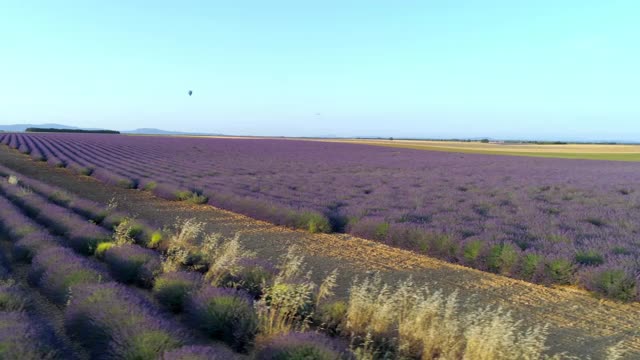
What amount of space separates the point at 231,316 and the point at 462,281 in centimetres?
391

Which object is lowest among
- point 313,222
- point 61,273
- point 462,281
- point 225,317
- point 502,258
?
point 462,281

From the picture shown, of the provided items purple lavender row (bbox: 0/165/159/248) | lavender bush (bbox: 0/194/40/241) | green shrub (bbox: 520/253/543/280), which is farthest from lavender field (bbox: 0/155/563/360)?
green shrub (bbox: 520/253/543/280)

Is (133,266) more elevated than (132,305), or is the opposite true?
(132,305)

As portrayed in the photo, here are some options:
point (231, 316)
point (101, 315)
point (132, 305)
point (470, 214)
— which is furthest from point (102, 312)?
point (470, 214)

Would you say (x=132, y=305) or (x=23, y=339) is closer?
(x=23, y=339)

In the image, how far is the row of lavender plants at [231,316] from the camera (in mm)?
3789

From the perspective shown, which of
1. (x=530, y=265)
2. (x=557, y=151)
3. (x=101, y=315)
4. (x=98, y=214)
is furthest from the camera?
(x=557, y=151)

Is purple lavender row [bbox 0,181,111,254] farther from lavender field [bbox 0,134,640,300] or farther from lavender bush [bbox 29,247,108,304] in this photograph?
lavender field [bbox 0,134,640,300]

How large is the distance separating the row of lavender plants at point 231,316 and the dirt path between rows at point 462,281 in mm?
568

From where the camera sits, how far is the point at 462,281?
705 cm

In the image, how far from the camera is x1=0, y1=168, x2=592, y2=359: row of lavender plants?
12.4ft

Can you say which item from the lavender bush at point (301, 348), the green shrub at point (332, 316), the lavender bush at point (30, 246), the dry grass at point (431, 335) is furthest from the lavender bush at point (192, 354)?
the lavender bush at point (30, 246)

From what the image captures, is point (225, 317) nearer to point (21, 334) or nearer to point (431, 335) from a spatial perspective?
point (21, 334)

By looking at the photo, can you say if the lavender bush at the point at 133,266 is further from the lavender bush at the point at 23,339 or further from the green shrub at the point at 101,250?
the lavender bush at the point at 23,339
